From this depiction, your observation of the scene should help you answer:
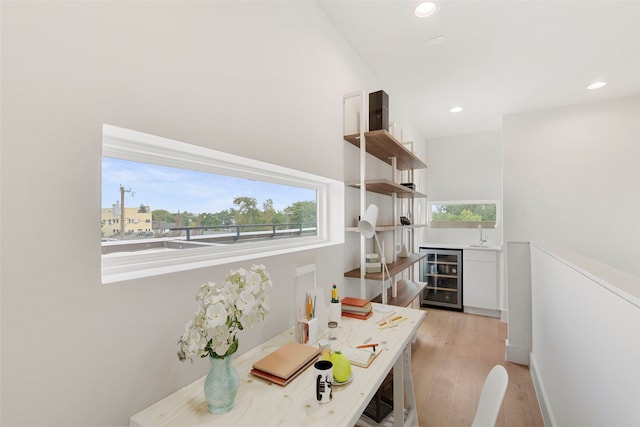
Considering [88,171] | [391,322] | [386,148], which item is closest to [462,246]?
[386,148]

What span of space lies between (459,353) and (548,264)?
1467 millimetres

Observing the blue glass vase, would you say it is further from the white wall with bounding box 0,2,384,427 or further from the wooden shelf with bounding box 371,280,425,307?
the wooden shelf with bounding box 371,280,425,307

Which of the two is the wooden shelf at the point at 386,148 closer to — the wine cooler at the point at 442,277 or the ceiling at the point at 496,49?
the ceiling at the point at 496,49

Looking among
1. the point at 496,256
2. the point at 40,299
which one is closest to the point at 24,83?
the point at 40,299

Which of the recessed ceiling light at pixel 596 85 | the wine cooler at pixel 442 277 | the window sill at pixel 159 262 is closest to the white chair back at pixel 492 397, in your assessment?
the window sill at pixel 159 262

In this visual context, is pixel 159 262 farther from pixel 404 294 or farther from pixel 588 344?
pixel 404 294

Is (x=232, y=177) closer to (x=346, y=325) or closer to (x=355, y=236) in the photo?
(x=346, y=325)

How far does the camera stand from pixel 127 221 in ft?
3.38

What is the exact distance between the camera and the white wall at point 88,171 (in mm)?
669

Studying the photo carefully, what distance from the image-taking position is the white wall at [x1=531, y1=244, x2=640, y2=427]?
2.64 feet

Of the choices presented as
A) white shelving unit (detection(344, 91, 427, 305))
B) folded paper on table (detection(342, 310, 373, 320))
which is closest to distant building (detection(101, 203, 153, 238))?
folded paper on table (detection(342, 310, 373, 320))

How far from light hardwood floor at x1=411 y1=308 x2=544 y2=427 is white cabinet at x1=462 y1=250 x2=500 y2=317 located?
0.30 metres

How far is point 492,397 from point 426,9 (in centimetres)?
216

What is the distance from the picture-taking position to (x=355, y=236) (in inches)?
92.3
